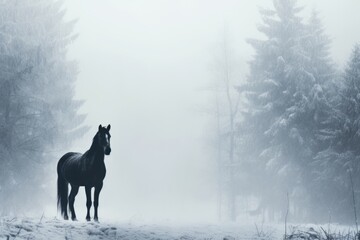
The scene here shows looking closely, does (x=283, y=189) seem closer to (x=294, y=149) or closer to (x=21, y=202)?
(x=294, y=149)

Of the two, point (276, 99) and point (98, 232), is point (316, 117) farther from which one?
point (98, 232)

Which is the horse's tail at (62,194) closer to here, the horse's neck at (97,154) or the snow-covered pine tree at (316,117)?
the horse's neck at (97,154)

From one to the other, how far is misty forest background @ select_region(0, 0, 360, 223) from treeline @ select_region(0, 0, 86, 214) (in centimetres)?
6

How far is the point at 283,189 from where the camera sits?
2581 cm

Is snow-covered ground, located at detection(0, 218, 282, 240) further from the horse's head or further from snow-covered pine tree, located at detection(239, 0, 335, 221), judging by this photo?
snow-covered pine tree, located at detection(239, 0, 335, 221)

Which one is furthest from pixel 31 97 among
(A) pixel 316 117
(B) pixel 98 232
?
(B) pixel 98 232

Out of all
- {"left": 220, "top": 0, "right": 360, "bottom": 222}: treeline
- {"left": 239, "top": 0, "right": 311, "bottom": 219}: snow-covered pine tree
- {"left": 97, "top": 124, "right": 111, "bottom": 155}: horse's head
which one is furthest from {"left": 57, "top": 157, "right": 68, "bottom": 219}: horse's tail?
{"left": 239, "top": 0, "right": 311, "bottom": 219}: snow-covered pine tree

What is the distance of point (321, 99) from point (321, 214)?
20.1 feet

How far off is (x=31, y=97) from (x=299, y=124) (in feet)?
49.1

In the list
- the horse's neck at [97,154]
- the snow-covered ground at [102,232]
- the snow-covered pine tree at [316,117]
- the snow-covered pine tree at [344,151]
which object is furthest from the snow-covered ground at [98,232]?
the snow-covered pine tree at [316,117]

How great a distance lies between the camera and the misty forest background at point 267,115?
21953 millimetres

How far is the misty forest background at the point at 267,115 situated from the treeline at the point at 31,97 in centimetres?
6

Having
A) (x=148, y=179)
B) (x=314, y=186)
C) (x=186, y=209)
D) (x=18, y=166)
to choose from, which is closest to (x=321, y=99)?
(x=314, y=186)

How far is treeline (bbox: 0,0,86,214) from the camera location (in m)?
22.1
